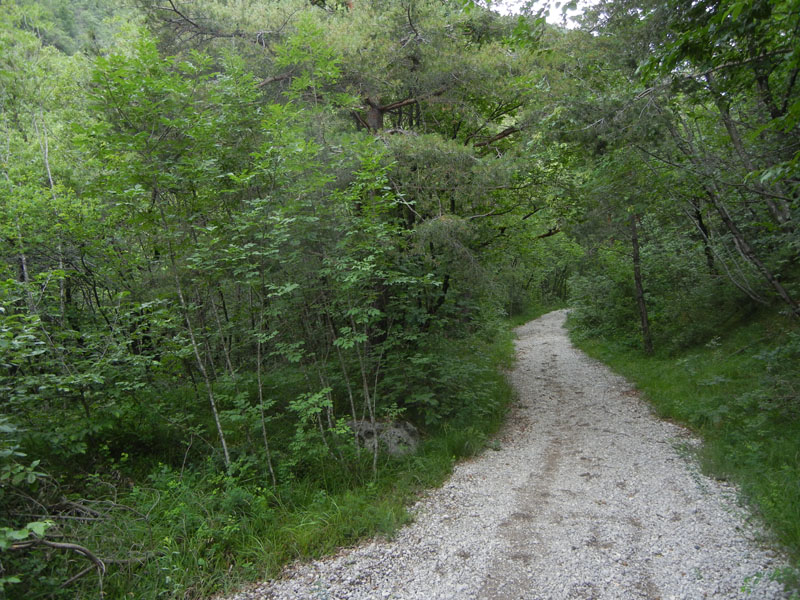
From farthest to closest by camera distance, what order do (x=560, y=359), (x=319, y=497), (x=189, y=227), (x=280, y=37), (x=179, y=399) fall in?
1. (x=560, y=359)
2. (x=280, y=37)
3. (x=179, y=399)
4. (x=189, y=227)
5. (x=319, y=497)

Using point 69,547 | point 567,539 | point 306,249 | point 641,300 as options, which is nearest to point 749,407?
point 567,539

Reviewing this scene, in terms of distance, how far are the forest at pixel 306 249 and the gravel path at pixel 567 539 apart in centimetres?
33

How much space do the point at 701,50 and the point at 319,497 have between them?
6.27m

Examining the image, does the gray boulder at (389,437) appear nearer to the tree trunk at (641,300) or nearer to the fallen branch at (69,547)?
the fallen branch at (69,547)

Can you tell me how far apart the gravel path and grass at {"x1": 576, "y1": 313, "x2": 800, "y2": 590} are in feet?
0.84

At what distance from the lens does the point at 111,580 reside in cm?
364

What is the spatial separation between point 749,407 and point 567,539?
12.8 ft

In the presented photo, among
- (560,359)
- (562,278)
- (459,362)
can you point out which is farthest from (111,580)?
(562,278)

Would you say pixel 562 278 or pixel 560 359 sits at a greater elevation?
pixel 562 278

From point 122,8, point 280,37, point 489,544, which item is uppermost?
point 122,8

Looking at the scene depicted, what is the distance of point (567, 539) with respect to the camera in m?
4.22

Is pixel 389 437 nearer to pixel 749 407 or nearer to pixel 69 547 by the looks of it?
pixel 69 547

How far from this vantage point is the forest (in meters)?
4.25

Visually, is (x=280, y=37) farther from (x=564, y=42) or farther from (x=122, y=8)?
(x=564, y=42)
